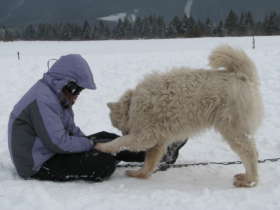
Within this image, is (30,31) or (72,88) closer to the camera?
(72,88)

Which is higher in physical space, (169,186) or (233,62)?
(233,62)

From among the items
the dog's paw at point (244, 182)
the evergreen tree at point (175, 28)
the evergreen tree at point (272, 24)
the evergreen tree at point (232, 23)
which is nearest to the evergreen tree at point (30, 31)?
the evergreen tree at point (175, 28)

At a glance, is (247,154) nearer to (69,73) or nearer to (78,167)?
(78,167)

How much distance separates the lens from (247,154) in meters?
4.88

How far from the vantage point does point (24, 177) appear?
15.5 ft

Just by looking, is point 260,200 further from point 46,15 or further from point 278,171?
point 46,15

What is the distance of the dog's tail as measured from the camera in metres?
4.95

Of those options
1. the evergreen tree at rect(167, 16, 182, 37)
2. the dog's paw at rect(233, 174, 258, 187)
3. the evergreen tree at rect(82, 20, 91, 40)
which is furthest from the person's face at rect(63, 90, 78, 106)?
the evergreen tree at rect(82, 20, 91, 40)

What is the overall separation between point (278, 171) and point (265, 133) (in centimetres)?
193

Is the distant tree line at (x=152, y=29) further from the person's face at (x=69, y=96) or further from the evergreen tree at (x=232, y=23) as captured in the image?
the person's face at (x=69, y=96)

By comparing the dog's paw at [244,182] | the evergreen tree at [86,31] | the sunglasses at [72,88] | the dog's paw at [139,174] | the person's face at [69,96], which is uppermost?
the sunglasses at [72,88]

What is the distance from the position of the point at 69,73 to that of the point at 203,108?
5.05 feet

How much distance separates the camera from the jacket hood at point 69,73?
184 inches

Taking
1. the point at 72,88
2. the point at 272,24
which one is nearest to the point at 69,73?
the point at 72,88
